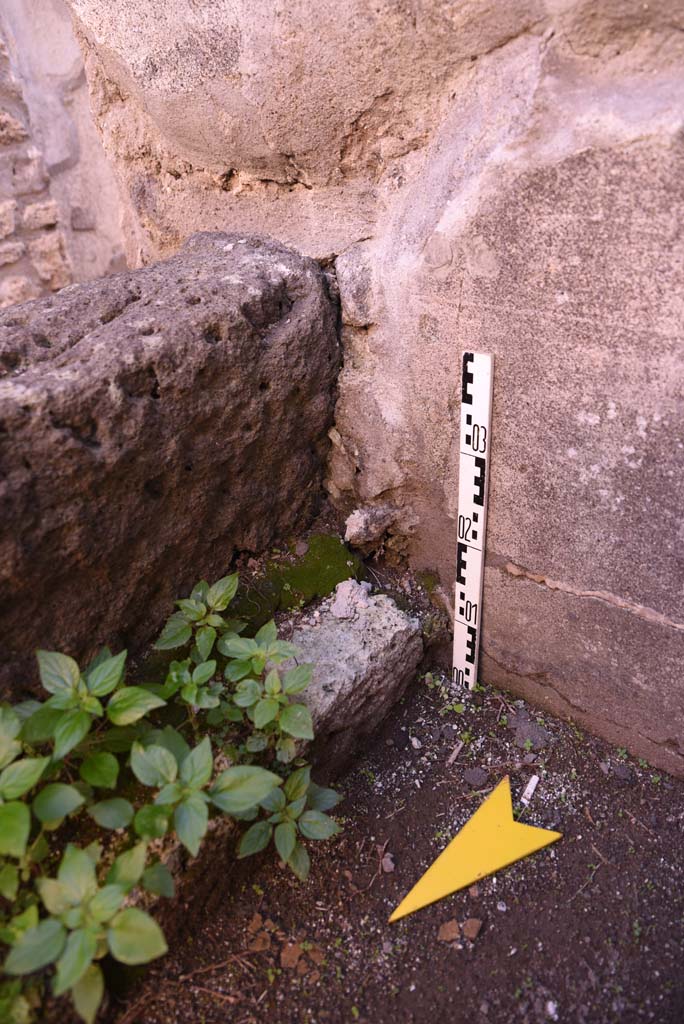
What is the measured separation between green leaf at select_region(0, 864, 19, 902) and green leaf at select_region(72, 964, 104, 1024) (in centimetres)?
17

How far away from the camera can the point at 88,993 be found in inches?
43.6

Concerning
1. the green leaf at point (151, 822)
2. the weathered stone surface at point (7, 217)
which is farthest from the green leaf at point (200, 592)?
the weathered stone surface at point (7, 217)

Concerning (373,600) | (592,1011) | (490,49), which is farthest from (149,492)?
(592,1011)

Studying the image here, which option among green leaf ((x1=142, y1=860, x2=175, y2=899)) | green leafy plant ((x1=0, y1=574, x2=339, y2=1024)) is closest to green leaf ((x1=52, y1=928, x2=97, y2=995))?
green leafy plant ((x1=0, y1=574, x2=339, y2=1024))

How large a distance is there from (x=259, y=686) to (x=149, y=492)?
1.49 feet

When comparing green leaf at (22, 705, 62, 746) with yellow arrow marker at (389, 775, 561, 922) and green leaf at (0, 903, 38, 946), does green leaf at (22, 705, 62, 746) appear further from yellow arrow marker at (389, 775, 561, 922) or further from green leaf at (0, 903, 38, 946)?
yellow arrow marker at (389, 775, 561, 922)

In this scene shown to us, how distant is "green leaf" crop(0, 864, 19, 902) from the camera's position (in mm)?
1186

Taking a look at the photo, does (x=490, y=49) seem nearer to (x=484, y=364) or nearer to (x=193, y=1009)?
(x=484, y=364)

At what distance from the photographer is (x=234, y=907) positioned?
1511mm

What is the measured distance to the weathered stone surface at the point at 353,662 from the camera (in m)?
1.67

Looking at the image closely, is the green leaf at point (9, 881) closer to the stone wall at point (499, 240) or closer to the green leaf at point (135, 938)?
the green leaf at point (135, 938)

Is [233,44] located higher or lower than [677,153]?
higher

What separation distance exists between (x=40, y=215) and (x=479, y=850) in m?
3.06

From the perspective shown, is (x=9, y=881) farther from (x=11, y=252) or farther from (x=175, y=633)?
(x=11, y=252)
